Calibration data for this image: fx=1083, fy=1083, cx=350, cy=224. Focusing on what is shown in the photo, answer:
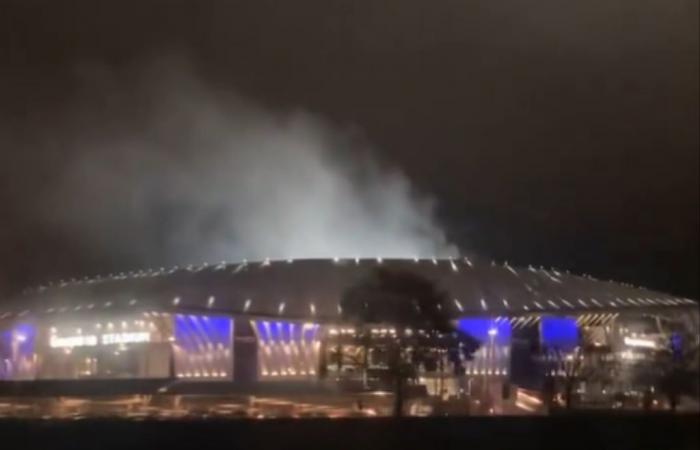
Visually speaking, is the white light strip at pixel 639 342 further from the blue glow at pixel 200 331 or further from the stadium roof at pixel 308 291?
the blue glow at pixel 200 331

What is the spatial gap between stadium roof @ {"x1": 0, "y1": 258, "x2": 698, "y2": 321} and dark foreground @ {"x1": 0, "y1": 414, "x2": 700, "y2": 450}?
13.2 m

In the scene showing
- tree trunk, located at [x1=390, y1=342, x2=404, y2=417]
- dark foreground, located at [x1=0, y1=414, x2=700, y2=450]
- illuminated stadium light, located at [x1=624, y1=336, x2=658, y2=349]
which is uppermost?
illuminated stadium light, located at [x1=624, y1=336, x2=658, y2=349]

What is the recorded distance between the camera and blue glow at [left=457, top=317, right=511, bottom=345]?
91.2 ft

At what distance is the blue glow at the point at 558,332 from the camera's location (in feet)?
96.8

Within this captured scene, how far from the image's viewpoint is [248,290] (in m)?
31.2

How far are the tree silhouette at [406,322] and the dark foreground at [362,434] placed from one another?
401 cm

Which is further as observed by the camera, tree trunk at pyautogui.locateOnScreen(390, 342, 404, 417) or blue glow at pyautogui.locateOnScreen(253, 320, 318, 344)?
blue glow at pyautogui.locateOnScreen(253, 320, 318, 344)

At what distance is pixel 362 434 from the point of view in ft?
46.5

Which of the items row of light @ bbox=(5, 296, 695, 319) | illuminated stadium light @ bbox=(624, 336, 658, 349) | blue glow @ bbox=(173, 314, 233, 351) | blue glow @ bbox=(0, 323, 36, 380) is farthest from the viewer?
blue glow @ bbox=(173, 314, 233, 351)

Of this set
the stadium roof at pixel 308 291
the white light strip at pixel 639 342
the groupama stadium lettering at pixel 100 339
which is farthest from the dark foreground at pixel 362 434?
the groupama stadium lettering at pixel 100 339

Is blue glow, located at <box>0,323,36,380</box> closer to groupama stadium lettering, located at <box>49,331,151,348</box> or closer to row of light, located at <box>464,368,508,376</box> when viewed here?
groupama stadium lettering, located at <box>49,331,151,348</box>

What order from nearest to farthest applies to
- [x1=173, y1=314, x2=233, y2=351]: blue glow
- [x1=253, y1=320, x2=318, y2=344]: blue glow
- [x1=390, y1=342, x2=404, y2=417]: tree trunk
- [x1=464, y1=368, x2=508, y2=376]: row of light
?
[x1=390, y1=342, x2=404, y2=417]: tree trunk
[x1=464, y1=368, x2=508, y2=376]: row of light
[x1=253, y1=320, x2=318, y2=344]: blue glow
[x1=173, y1=314, x2=233, y2=351]: blue glow

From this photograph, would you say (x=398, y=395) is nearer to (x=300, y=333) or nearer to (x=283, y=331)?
(x=300, y=333)

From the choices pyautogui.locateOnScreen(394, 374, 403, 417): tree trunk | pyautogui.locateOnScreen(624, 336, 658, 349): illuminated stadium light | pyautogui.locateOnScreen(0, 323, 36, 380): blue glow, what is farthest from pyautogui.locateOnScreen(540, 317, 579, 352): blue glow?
pyautogui.locateOnScreen(0, 323, 36, 380): blue glow
